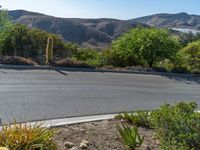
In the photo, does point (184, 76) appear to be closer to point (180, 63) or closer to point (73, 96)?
point (180, 63)

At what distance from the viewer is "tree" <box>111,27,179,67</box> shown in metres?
20.2

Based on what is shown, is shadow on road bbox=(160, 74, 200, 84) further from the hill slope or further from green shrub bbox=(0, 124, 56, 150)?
the hill slope

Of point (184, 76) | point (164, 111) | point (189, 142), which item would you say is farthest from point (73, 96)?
point (184, 76)

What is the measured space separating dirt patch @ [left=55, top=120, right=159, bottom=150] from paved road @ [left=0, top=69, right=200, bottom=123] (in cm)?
123

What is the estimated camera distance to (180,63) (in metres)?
21.0

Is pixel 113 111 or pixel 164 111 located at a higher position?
pixel 164 111

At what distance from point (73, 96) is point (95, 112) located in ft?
6.55

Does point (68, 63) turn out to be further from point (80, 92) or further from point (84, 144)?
point (84, 144)

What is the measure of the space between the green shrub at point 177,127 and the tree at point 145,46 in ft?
42.0

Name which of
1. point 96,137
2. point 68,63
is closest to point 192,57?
point 68,63

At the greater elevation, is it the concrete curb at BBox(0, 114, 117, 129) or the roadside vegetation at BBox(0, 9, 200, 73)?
the roadside vegetation at BBox(0, 9, 200, 73)

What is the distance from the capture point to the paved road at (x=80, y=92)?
32.6ft

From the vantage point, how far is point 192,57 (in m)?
22.3

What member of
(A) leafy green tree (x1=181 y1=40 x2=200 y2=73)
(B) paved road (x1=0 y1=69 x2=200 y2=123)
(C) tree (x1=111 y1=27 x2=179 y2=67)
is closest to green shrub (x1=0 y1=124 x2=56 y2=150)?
(B) paved road (x1=0 y1=69 x2=200 y2=123)
